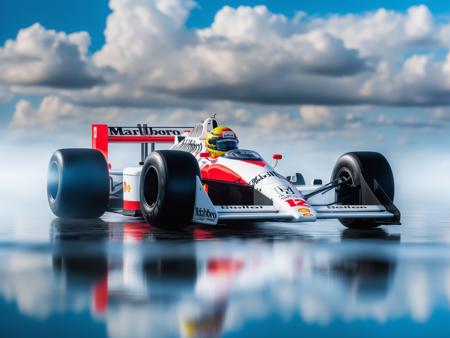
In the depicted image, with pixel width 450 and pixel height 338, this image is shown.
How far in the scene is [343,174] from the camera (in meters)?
16.1

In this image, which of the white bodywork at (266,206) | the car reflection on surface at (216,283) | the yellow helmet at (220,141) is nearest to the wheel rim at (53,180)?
the white bodywork at (266,206)

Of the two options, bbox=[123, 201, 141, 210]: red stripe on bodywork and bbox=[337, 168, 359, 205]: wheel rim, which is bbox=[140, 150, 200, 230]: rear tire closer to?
bbox=[123, 201, 141, 210]: red stripe on bodywork

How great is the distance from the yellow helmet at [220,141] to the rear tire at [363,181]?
2403mm

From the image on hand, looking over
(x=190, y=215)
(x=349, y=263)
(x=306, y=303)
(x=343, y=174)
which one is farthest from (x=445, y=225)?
(x=306, y=303)

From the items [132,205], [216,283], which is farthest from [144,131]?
[216,283]

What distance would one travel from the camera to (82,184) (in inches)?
663

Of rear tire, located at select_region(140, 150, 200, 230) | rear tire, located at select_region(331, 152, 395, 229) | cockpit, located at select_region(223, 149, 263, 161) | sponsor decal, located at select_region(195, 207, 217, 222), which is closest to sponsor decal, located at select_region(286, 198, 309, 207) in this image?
sponsor decal, located at select_region(195, 207, 217, 222)

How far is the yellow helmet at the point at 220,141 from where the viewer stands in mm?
16219

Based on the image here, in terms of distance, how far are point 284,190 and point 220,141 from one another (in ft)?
8.60

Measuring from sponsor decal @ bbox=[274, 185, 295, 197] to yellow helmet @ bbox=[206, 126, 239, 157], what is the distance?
7.80 feet

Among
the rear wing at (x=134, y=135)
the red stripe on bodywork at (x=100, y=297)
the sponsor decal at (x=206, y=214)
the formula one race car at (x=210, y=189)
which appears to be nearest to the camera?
the red stripe on bodywork at (x=100, y=297)

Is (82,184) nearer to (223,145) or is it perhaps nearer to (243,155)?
(223,145)

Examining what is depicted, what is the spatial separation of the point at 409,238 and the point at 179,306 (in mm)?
7400

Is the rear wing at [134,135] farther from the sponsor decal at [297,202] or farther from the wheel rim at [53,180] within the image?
the sponsor decal at [297,202]
